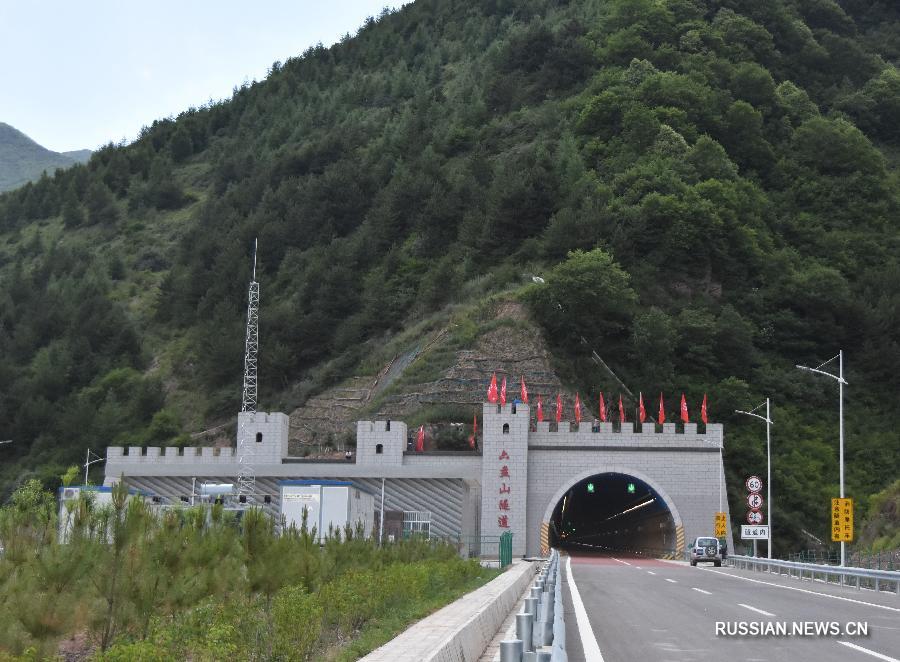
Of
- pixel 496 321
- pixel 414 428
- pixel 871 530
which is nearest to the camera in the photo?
pixel 871 530

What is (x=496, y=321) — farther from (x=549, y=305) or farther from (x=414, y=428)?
(x=414, y=428)

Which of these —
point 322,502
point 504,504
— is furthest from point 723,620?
point 504,504

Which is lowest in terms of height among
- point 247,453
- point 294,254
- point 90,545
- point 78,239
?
point 90,545

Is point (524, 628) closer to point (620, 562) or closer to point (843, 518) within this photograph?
point (843, 518)

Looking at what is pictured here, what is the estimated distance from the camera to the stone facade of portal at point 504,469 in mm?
52219

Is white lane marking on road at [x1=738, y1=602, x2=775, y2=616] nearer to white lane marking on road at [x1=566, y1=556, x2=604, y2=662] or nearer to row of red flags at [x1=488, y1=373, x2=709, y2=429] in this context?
white lane marking on road at [x1=566, y1=556, x2=604, y2=662]

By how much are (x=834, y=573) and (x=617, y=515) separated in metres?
44.1

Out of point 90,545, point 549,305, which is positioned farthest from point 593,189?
point 90,545

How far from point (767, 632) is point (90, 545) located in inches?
373

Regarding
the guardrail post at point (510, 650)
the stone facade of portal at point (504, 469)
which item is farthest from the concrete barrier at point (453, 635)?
the stone facade of portal at point (504, 469)

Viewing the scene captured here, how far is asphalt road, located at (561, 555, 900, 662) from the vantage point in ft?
45.3

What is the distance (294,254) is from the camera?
3967 inches

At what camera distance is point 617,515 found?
75.9m

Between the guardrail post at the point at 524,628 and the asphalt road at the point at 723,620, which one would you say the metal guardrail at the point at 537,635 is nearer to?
the guardrail post at the point at 524,628
